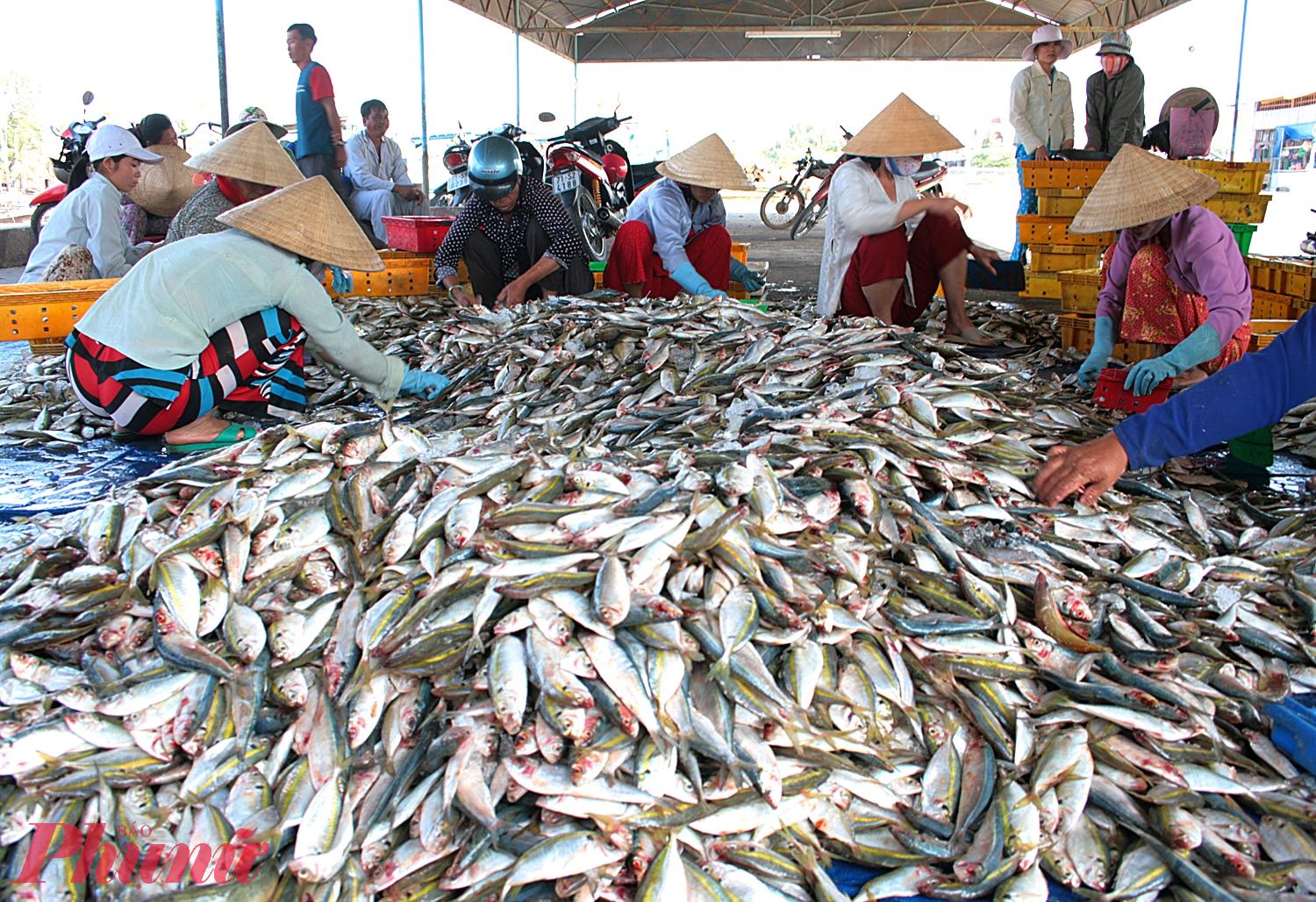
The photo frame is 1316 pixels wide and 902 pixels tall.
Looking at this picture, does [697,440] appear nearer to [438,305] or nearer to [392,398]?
[392,398]

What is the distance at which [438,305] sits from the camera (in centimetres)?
564

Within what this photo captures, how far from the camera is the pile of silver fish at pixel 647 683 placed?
4.96ft

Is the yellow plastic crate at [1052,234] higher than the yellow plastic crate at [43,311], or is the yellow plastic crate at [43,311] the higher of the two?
the yellow plastic crate at [1052,234]

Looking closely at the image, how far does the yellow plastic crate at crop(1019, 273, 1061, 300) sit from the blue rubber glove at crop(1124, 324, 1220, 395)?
3.15 m

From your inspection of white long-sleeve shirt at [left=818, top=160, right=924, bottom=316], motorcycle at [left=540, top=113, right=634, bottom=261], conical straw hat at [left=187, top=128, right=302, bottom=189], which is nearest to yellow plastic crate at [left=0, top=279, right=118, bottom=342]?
conical straw hat at [left=187, top=128, right=302, bottom=189]

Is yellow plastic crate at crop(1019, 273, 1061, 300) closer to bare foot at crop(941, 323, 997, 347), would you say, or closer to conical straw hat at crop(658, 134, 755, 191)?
bare foot at crop(941, 323, 997, 347)

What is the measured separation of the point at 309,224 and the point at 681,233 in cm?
259

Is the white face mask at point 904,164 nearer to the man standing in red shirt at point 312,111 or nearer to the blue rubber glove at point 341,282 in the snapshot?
the blue rubber glove at point 341,282

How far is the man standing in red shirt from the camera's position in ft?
24.3

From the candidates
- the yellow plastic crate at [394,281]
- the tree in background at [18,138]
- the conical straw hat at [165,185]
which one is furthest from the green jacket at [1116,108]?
the tree in background at [18,138]

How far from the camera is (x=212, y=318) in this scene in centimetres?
347

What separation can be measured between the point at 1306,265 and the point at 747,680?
4002 mm

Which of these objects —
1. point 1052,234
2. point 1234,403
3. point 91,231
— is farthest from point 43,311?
point 1052,234

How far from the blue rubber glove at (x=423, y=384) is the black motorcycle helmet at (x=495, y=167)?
1661 millimetres
